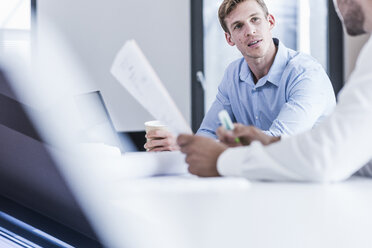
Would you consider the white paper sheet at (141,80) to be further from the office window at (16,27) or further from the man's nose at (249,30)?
Result: the office window at (16,27)

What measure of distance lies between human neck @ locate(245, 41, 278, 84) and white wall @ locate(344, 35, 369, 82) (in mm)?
2507

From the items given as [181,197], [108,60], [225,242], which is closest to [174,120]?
[181,197]

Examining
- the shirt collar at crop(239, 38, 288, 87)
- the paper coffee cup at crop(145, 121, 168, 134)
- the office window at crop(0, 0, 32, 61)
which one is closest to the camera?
the paper coffee cup at crop(145, 121, 168, 134)

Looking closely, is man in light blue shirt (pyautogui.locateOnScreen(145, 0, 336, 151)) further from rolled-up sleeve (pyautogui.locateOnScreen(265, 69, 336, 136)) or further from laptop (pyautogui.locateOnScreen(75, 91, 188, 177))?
laptop (pyautogui.locateOnScreen(75, 91, 188, 177))

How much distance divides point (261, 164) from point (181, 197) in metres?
0.18

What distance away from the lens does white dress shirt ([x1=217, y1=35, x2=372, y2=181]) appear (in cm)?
87

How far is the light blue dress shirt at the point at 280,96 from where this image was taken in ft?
6.37

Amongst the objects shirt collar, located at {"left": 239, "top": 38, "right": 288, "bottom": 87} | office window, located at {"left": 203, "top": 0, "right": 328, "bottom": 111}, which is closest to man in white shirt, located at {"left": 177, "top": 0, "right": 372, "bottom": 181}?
shirt collar, located at {"left": 239, "top": 38, "right": 288, "bottom": 87}

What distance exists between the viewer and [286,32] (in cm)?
485

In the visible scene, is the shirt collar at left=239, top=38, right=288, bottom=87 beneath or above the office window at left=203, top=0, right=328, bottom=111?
above

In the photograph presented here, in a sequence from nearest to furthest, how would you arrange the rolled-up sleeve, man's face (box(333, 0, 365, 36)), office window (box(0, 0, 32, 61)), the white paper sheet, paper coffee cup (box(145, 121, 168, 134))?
the white paper sheet, man's face (box(333, 0, 365, 36)), paper coffee cup (box(145, 121, 168, 134)), the rolled-up sleeve, office window (box(0, 0, 32, 61))

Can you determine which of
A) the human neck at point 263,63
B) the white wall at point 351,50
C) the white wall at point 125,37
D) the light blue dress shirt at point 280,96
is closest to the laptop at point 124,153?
the light blue dress shirt at point 280,96

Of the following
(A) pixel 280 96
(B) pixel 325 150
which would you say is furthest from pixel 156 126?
(B) pixel 325 150

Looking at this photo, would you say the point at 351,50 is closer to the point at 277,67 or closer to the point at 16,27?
the point at 277,67
